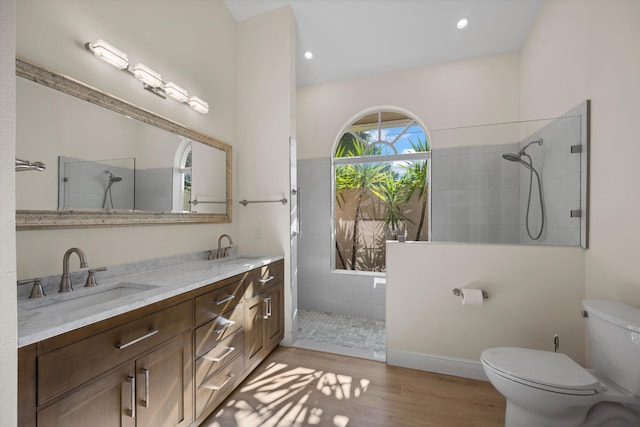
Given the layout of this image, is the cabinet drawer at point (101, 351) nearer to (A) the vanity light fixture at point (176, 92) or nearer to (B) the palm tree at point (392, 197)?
(A) the vanity light fixture at point (176, 92)

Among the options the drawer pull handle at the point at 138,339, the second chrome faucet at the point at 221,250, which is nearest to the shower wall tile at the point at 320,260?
the second chrome faucet at the point at 221,250

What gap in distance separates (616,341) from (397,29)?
3015 millimetres

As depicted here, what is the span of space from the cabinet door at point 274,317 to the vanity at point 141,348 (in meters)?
0.19

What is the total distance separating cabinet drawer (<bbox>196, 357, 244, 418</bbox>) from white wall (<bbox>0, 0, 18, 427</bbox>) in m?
0.91

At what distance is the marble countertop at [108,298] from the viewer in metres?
0.91

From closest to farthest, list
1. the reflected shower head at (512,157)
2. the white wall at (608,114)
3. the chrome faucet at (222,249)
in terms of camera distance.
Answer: the white wall at (608,114)
the reflected shower head at (512,157)
the chrome faucet at (222,249)

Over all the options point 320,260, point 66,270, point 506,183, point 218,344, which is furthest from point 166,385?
point 506,183

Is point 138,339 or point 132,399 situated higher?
point 138,339

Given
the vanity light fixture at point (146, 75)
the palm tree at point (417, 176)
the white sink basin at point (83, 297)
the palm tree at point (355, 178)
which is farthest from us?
the palm tree at point (355, 178)

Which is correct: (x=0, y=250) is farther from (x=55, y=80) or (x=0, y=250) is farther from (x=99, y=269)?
(x=55, y=80)

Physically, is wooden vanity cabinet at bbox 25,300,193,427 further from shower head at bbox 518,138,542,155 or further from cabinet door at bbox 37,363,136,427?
shower head at bbox 518,138,542,155

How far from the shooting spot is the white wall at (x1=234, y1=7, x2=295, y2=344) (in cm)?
260

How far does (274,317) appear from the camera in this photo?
2.38m

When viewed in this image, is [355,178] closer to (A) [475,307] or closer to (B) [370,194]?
(B) [370,194]
